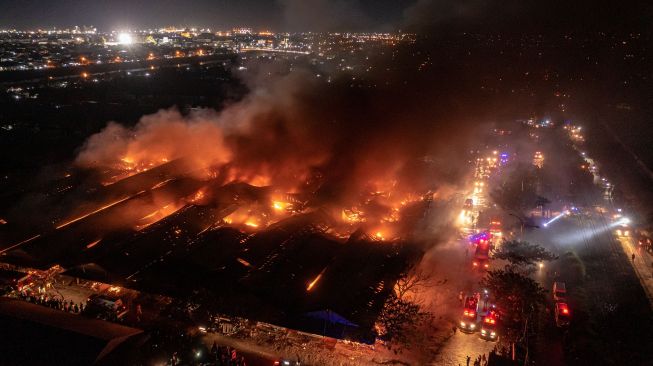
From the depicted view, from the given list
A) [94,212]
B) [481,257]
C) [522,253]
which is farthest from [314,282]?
[94,212]

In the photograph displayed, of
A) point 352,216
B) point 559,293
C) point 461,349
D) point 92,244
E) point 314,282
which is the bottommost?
point 461,349

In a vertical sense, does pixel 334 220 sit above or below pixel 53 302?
above

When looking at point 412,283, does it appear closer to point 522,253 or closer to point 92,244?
point 522,253

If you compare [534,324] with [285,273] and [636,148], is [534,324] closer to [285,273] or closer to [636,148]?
[285,273]

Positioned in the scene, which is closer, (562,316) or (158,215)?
(562,316)

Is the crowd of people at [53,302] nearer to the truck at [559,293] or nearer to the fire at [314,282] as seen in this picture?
the fire at [314,282]

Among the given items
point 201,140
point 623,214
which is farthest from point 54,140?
point 623,214

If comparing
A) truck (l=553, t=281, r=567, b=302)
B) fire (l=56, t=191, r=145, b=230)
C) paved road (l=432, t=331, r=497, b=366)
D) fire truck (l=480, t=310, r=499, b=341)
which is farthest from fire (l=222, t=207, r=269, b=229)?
truck (l=553, t=281, r=567, b=302)

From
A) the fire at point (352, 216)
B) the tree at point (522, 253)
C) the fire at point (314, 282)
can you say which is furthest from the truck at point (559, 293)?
the fire at point (314, 282)
